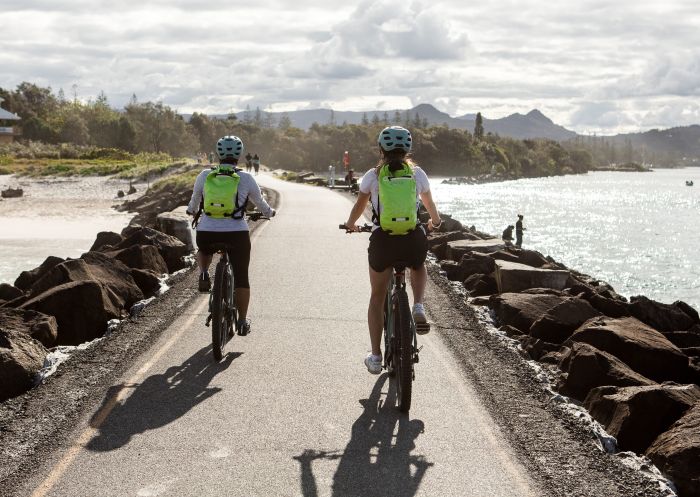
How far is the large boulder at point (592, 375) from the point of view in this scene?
774 centimetres

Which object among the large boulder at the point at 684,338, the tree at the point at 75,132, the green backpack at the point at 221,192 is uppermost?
the tree at the point at 75,132

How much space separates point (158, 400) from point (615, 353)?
5.07m

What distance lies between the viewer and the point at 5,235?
37.3m

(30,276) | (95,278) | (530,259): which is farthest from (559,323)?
(30,276)

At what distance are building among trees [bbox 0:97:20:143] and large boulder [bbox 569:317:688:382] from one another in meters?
113

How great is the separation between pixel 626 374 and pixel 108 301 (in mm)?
6742

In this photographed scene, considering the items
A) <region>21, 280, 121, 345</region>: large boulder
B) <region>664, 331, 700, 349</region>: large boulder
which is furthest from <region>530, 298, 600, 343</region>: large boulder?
<region>21, 280, 121, 345</region>: large boulder

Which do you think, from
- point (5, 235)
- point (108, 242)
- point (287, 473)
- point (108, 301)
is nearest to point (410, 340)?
point (287, 473)

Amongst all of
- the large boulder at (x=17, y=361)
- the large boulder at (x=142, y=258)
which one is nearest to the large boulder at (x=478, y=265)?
the large boulder at (x=142, y=258)

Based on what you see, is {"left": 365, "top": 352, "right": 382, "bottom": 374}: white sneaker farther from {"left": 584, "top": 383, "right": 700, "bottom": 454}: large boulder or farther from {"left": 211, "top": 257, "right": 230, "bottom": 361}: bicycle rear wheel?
{"left": 584, "top": 383, "right": 700, "bottom": 454}: large boulder

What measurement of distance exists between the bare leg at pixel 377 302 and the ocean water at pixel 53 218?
19.4 meters

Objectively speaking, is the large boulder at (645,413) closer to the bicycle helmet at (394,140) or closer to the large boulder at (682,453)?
the large boulder at (682,453)

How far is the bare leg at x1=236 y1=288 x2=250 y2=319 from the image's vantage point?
29.5ft

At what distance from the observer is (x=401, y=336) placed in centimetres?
679
